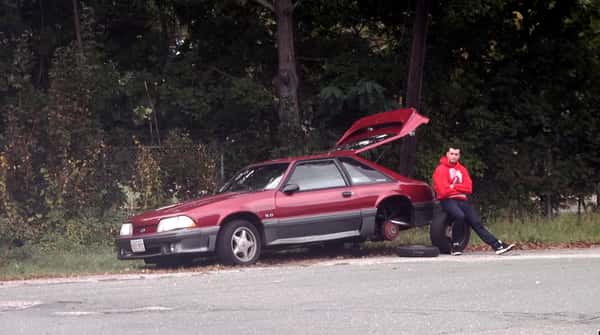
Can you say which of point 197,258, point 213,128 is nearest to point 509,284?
point 197,258

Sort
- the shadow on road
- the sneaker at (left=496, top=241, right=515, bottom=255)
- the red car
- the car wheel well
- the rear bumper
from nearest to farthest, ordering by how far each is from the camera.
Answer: the red car → the car wheel well → the shadow on road → the sneaker at (left=496, top=241, right=515, bottom=255) → the rear bumper

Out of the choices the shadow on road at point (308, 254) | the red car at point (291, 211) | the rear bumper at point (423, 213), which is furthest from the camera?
the rear bumper at point (423, 213)

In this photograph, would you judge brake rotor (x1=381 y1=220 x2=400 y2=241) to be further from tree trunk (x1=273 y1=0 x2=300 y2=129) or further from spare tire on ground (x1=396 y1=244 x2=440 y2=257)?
tree trunk (x1=273 y1=0 x2=300 y2=129)

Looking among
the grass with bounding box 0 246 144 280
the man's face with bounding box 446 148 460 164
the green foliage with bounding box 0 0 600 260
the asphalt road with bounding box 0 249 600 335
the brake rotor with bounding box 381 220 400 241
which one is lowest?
the asphalt road with bounding box 0 249 600 335

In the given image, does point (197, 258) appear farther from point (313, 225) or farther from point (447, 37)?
point (447, 37)

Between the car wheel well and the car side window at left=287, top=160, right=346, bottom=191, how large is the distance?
2.88 ft

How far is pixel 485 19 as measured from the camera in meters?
23.9

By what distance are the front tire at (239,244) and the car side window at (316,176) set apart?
112 cm

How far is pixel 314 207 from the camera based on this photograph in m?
16.3

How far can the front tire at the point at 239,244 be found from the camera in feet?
50.7

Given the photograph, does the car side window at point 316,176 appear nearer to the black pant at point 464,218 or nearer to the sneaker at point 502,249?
the black pant at point 464,218

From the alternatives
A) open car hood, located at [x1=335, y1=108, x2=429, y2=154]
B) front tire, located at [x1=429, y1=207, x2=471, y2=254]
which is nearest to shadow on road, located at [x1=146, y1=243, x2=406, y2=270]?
front tire, located at [x1=429, y1=207, x2=471, y2=254]

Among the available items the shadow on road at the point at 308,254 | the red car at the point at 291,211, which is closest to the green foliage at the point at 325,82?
the shadow on road at the point at 308,254

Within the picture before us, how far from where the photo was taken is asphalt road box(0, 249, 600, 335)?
9.66 meters
